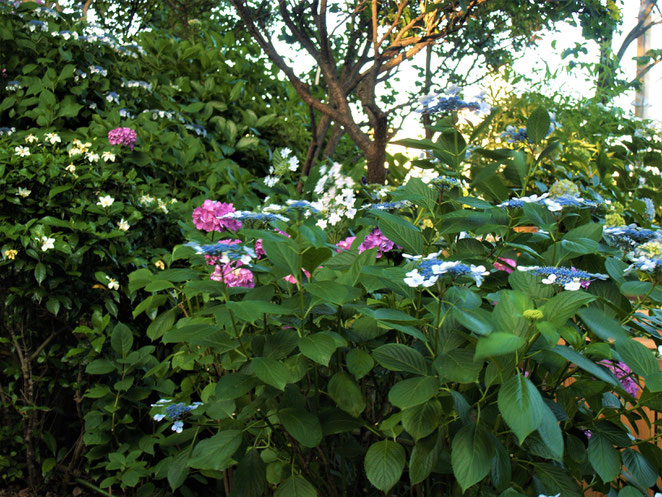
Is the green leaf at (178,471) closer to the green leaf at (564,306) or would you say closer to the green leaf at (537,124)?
the green leaf at (564,306)

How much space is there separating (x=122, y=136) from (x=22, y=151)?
2.02ft

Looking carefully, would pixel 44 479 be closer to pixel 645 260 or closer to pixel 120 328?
pixel 120 328

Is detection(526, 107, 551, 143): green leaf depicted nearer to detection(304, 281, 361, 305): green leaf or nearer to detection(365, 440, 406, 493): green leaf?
detection(304, 281, 361, 305): green leaf

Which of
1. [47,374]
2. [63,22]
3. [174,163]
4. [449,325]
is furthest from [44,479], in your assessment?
[63,22]

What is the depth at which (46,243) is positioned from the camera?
100 inches

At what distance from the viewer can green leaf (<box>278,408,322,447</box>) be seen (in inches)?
53.5

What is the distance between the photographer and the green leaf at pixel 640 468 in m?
1.33

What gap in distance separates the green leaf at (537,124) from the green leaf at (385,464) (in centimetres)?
86

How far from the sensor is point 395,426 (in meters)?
1.40

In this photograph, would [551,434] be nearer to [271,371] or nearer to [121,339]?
[271,371]

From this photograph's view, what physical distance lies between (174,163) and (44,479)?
5.82 ft

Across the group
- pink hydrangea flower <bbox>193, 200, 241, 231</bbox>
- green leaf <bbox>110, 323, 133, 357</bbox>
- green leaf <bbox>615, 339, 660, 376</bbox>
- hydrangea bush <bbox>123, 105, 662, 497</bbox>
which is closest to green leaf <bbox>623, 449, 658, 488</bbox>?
hydrangea bush <bbox>123, 105, 662, 497</bbox>

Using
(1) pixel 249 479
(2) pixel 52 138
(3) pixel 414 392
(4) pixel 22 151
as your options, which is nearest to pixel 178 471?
(1) pixel 249 479

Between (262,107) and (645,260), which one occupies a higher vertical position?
(262,107)
